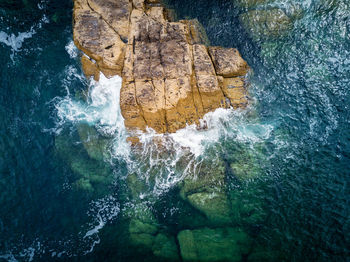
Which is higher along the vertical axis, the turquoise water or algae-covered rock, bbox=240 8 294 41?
algae-covered rock, bbox=240 8 294 41

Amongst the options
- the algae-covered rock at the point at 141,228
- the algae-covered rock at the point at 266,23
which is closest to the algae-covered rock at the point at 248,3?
the algae-covered rock at the point at 266,23

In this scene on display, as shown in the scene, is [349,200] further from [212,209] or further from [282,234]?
[212,209]

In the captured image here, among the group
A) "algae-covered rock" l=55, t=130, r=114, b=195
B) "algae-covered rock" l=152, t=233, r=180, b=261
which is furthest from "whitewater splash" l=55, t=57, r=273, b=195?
"algae-covered rock" l=152, t=233, r=180, b=261

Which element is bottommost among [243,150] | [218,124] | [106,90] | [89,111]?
[243,150]

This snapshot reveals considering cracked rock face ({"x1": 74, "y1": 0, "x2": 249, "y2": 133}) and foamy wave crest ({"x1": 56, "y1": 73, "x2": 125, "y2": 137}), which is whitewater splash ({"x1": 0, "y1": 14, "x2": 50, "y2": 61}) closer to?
cracked rock face ({"x1": 74, "y1": 0, "x2": 249, "y2": 133})

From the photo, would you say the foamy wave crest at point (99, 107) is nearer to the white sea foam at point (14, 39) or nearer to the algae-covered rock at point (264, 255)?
the white sea foam at point (14, 39)

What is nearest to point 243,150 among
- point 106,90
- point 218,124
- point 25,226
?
point 218,124
